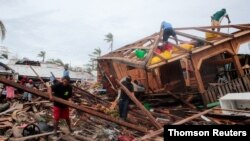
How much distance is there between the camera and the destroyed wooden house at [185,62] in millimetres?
11264

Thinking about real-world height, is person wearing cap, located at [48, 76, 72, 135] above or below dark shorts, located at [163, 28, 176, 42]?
below

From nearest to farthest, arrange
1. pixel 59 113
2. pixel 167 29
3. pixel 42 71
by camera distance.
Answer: pixel 59 113 → pixel 167 29 → pixel 42 71

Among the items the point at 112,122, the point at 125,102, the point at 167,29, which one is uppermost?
the point at 167,29

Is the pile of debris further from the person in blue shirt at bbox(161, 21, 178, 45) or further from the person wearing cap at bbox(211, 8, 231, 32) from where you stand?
the person wearing cap at bbox(211, 8, 231, 32)

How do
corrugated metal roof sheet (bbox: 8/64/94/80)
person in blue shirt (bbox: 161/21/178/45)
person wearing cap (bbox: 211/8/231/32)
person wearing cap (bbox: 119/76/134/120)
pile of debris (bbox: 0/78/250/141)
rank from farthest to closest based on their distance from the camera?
1. corrugated metal roof sheet (bbox: 8/64/94/80)
2. person wearing cap (bbox: 211/8/231/32)
3. person in blue shirt (bbox: 161/21/178/45)
4. person wearing cap (bbox: 119/76/134/120)
5. pile of debris (bbox: 0/78/250/141)

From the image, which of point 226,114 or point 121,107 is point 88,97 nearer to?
point 121,107

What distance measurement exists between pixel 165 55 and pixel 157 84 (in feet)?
10.5

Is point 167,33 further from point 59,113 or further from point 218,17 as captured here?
point 59,113

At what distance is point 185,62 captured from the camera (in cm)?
1398

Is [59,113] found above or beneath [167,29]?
beneath

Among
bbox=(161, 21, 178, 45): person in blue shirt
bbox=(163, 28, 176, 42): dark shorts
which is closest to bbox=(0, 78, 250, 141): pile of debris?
bbox=(163, 28, 176, 42): dark shorts

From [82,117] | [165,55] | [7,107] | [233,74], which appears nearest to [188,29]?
[165,55]

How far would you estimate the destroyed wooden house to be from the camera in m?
11.3

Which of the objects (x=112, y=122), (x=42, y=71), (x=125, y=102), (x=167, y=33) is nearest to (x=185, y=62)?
(x=167, y=33)
